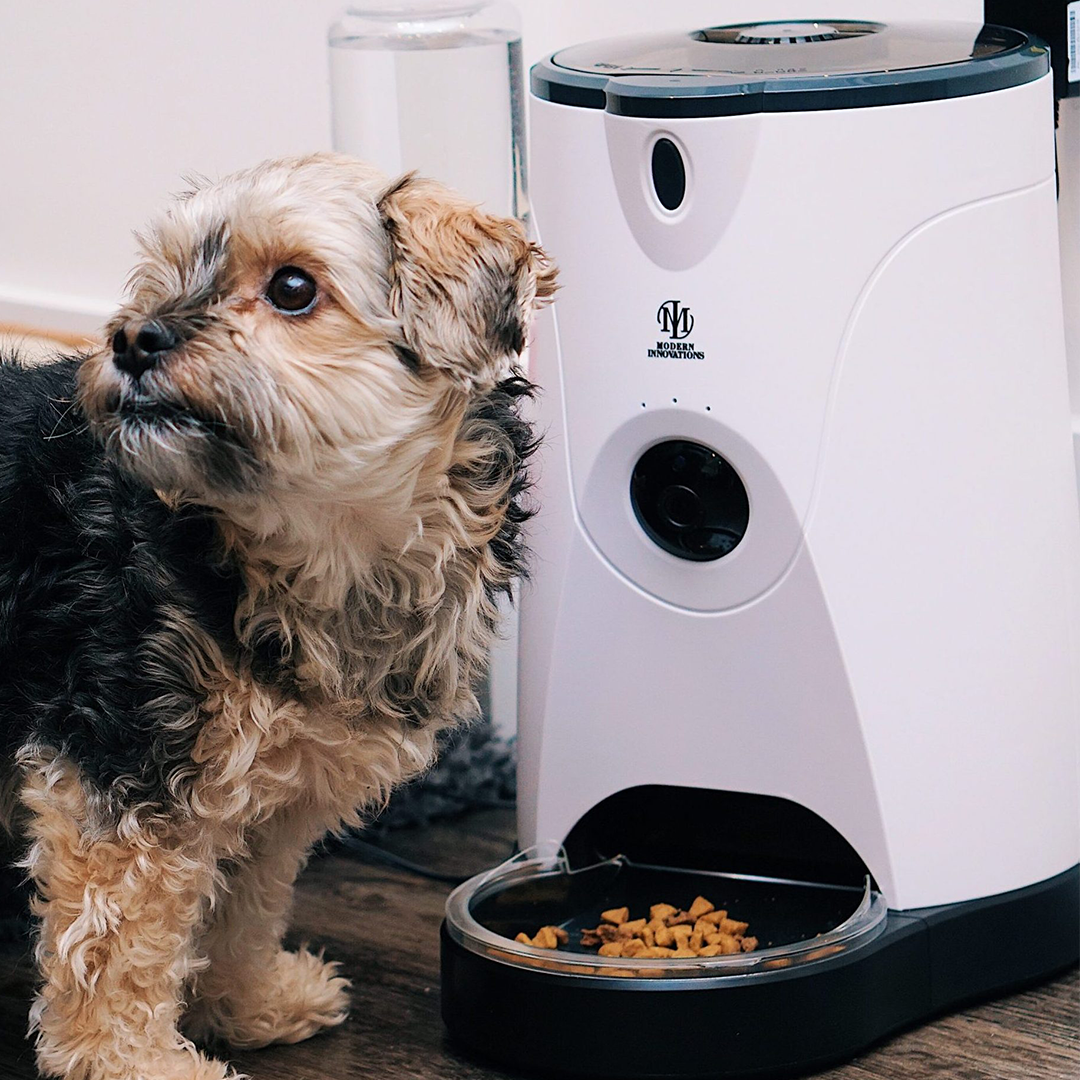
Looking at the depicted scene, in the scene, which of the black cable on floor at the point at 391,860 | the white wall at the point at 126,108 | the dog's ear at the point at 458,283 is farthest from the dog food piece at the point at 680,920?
the white wall at the point at 126,108

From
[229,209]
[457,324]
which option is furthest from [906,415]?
[229,209]

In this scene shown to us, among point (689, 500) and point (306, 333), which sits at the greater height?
point (306, 333)

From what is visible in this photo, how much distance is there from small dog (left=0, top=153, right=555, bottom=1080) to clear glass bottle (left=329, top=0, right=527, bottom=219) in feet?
2.35

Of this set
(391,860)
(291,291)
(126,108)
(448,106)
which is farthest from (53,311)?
(291,291)

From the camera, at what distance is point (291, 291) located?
1001mm

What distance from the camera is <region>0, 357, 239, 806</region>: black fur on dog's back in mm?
1052

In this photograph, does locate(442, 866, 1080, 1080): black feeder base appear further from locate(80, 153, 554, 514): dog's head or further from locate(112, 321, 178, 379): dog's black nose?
locate(112, 321, 178, 379): dog's black nose

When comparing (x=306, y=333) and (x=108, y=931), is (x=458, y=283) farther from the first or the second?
(x=108, y=931)

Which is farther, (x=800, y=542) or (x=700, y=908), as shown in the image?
(x=700, y=908)

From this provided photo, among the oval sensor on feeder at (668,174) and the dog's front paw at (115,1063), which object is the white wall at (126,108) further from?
the dog's front paw at (115,1063)

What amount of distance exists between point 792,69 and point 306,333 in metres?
0.47

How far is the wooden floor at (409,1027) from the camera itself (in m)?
1.26

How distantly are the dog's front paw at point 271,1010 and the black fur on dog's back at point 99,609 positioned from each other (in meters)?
0.34

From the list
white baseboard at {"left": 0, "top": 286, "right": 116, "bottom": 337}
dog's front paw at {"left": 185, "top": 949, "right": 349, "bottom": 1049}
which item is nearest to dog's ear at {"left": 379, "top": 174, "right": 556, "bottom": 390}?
dog's front paw at {"left": 185, "top": 949, "right": 349, "bottom": 1049}
